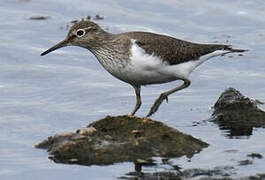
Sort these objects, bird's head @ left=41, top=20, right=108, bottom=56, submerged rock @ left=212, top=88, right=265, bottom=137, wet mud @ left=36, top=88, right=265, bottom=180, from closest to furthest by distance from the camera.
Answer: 1. wet mud @ left=36, top=88, right=265, bottom=180
2. submerged rock @ left=212, top=88, right=265, bottom=137
3. bird's head @ left=41, top=20, right=108, bottom=56

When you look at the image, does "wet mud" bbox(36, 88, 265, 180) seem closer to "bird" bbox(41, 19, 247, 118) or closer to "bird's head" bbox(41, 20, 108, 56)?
"bird" bbox(41, 19, 247, 118)

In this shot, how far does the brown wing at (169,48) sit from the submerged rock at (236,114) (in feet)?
3.45

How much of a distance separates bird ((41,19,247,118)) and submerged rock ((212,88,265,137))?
34.0 inches

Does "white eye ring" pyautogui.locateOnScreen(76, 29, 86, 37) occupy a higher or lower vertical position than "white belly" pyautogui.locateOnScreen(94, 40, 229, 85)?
higher

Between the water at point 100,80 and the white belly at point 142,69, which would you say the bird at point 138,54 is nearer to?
the white belly at point 142,69

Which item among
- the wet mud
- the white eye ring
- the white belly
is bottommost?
the wet mud

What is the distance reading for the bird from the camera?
12.1 meters

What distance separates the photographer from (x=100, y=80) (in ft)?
52.5

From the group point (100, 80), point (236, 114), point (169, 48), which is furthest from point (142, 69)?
point (100, 80)

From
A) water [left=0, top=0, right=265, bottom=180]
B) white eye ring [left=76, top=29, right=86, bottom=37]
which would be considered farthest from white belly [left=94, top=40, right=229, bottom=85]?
water [left=0, top=0, right=265, bottom=180]

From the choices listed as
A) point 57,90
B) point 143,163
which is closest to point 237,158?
point 143,163

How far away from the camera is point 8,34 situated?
18.7 m

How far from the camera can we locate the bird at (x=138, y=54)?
12117mm

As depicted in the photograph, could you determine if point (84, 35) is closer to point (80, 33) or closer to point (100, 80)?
point (80, 33)
